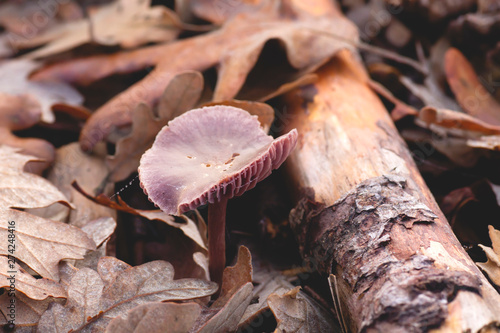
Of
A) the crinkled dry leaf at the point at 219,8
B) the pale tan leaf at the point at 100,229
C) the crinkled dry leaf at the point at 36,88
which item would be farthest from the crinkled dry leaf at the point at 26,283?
the crinkled dry leaf at the point at 219,8

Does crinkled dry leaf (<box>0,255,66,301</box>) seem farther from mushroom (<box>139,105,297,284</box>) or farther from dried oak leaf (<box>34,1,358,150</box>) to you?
dried oak leaf (<box>34,1,358,150</box>)

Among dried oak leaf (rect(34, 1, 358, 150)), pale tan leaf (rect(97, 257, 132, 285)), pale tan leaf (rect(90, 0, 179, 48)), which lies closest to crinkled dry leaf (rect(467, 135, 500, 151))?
dried oak leaf (rect(34, 1, 358, 150))

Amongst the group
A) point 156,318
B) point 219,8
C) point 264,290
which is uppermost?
point 219,8

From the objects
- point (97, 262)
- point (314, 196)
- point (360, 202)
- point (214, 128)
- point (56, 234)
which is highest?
point (214, 128)

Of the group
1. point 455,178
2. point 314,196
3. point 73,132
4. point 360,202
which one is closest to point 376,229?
point 360,202

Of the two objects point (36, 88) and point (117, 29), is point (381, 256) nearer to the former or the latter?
point (36, 88)

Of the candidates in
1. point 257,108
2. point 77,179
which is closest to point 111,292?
point 77,179

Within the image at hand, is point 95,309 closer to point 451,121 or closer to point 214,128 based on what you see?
point 214,128
